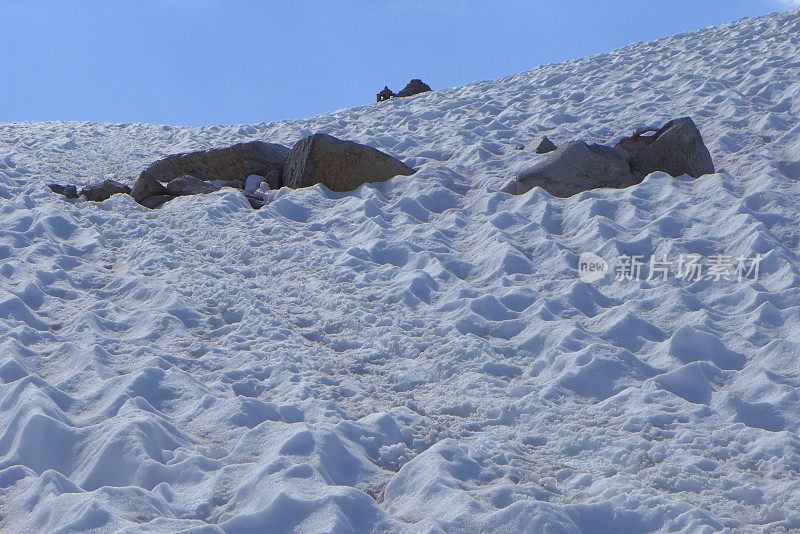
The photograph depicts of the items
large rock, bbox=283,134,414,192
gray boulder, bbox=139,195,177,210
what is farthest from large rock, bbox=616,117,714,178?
gray boulder, bbox=139,195,177,210

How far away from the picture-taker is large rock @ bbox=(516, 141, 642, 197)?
7570 millimetres

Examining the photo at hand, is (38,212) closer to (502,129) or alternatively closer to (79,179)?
(79,179)

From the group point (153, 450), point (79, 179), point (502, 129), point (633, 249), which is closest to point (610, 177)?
point (633, 249)

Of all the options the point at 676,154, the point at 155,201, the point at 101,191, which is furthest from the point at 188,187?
the point at 676,154

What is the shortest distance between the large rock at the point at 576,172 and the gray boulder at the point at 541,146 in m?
0.92

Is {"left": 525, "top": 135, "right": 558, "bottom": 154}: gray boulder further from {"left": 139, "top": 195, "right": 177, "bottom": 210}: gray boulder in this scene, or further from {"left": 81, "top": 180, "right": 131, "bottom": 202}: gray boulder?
{"left": 81, "top": 180, "right": 131, "bottom": 202}: gray boulder

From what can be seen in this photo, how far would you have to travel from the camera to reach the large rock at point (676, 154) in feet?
25.6

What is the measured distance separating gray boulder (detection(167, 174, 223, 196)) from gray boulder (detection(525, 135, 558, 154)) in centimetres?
374

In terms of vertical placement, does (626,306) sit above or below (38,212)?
below

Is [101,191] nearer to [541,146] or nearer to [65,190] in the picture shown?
[65,190]

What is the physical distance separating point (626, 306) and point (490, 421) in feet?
5.84

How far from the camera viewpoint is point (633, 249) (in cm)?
618

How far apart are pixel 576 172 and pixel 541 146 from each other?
1416 millimetres

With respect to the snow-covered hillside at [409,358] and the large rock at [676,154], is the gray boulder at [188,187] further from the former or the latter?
the large rock at [676,154]
